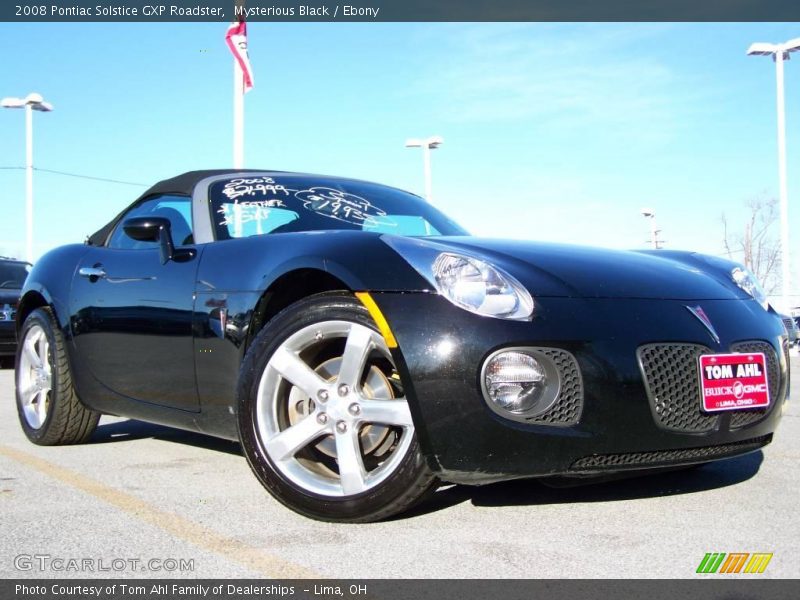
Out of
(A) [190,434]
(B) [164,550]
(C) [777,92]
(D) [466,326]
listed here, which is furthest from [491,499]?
(C) [777,92]

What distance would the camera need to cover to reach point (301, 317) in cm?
317

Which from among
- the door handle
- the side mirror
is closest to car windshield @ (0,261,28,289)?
the door handle

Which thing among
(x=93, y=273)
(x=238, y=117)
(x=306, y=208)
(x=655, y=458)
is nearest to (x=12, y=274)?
(x=238, y=117)

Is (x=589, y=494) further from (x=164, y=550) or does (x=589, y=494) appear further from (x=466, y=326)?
(x=164, y=550)

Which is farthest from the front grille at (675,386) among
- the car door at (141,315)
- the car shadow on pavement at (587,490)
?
the car door at (141,315)

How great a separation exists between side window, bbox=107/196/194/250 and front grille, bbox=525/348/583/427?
6.38ft

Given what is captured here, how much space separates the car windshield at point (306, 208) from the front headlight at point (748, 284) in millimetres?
1448

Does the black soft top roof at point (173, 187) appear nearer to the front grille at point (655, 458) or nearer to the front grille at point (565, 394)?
the front grille at point (565, 394)

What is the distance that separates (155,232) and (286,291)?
87 centimetres

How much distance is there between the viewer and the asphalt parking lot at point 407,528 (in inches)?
99.5

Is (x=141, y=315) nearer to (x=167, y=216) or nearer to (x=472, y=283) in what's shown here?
(x=167, y=216)

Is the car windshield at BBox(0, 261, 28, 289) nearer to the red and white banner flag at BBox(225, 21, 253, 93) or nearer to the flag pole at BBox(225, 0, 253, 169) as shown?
the flag pole at BBox(225, 0, 253, 169)
